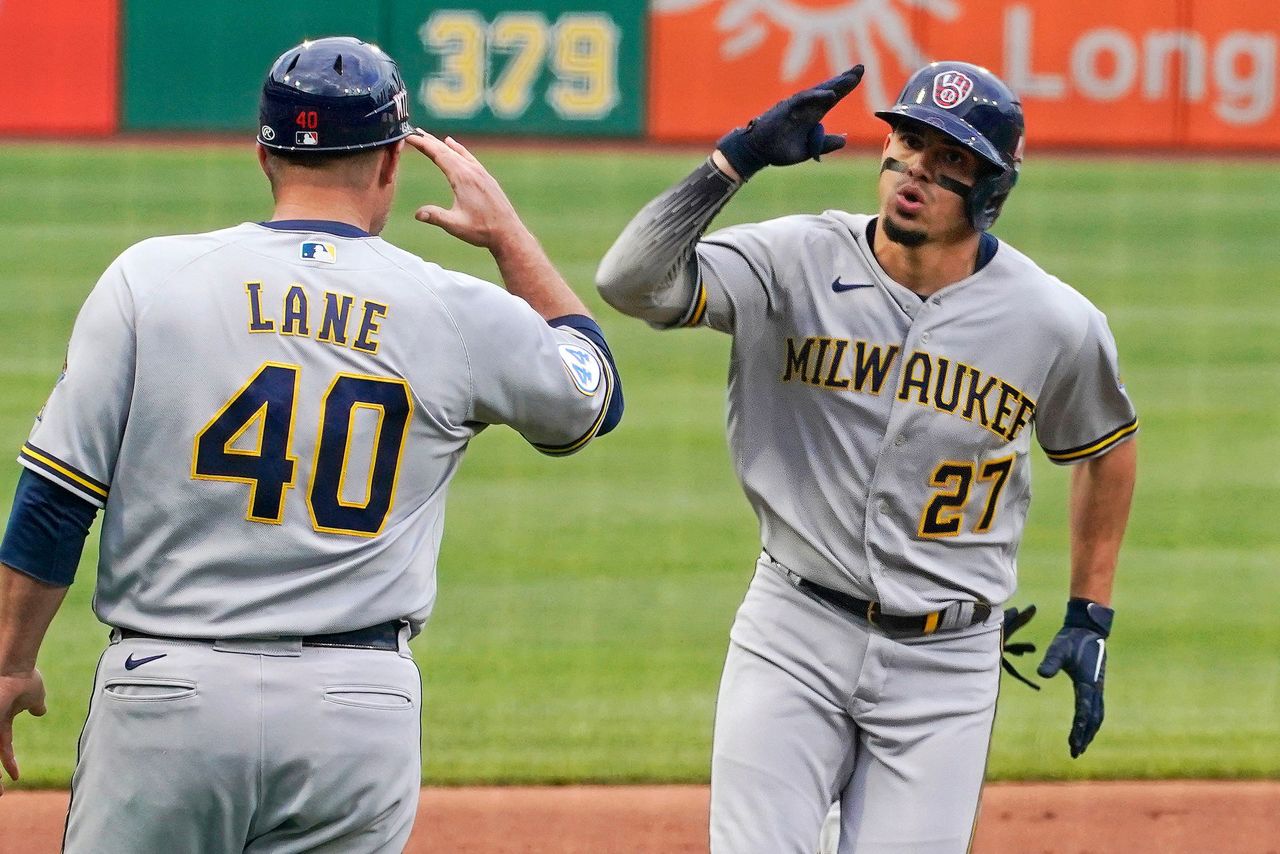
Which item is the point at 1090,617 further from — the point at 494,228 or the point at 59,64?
Result: the point at 59,64

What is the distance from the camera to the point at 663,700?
6.61 metres

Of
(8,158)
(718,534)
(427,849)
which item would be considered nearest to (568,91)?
(8,158)

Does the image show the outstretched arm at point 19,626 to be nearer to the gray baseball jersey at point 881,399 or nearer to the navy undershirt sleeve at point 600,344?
the navy undershirt sleeve at point 600,344

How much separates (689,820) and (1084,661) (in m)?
1.68

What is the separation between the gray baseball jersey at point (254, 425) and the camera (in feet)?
9.16

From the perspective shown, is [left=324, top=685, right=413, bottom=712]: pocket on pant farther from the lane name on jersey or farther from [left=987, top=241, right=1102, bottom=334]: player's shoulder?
[left=987, top=241, right=1102, bottom=334]: player's shoulder

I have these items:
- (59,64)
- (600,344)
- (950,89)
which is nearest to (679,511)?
(950,89)

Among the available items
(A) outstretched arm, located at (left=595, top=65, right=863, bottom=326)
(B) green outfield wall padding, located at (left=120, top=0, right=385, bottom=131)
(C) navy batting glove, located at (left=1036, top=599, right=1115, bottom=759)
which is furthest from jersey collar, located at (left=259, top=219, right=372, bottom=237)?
(B) green outfield wall padding, located at (left=120, top=0, right=385, bottom=131)

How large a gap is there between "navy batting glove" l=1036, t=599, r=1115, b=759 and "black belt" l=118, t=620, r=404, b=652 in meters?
1.61

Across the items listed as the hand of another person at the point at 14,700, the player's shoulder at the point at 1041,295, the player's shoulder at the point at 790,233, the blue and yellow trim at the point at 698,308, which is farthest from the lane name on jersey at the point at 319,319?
Answer: the player's shoulder at the point at 1041,295

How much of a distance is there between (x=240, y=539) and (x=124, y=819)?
1.42ft

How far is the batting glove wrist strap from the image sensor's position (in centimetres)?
404

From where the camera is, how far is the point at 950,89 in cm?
368

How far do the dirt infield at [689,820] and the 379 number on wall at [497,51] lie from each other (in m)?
12.4
